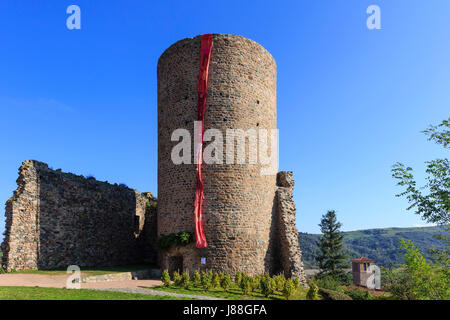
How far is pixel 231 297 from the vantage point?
12336mm

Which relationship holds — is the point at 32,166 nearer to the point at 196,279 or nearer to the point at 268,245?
the point at 196,279

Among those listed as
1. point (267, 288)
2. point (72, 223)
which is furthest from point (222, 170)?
point (72, 223)

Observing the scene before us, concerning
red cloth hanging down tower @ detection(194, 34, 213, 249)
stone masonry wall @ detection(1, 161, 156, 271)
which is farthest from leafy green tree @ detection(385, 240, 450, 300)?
stone masonry wall @ detection(1, 161, 156, 271)

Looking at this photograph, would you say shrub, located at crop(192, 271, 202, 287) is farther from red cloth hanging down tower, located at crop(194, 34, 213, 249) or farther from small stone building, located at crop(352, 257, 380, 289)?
small stone building, located at crop(352, 257, 380, 289)

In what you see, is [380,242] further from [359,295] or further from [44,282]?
[44,282]

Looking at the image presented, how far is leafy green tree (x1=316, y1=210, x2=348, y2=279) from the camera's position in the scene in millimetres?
40406

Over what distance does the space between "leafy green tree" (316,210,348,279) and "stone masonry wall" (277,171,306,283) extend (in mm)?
22456

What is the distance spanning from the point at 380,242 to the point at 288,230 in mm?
163307

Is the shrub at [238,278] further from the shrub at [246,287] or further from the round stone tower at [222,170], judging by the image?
the shrub at [246,287]

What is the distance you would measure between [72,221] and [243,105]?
11707 millimetres

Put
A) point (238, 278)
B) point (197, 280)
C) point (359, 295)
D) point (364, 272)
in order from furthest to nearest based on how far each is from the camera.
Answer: point (364, 272), point (359, 295), point (238, 278), point (197, 280)

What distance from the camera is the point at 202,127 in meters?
17.5

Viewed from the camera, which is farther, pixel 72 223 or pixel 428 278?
pixel 72 223
